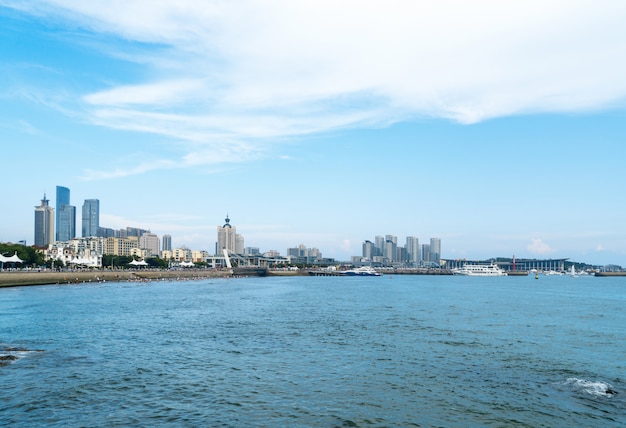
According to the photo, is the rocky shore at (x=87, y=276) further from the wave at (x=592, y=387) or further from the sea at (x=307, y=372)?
the wave at (x=592, y=387)

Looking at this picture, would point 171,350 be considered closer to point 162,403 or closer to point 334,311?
point 162,403

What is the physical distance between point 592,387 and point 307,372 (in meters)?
15.5

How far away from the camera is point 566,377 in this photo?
2803cm

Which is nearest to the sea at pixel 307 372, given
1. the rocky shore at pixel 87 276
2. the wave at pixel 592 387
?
the wave at pixel 592 387

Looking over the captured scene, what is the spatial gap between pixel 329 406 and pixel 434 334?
23.1 meters

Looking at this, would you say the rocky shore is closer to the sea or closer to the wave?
the sea

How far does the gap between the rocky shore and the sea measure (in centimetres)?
5840

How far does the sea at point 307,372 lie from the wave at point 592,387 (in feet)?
0.34

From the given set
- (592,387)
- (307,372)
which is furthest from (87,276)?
(592,387)

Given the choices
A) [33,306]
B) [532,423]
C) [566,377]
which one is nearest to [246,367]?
[532,423]

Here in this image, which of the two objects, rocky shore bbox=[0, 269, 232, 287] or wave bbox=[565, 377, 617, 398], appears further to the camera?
rocky shore bbox=[0, 269, 232, 287]

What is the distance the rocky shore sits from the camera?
10250 centimetres

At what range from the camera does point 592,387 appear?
2581 centimetres

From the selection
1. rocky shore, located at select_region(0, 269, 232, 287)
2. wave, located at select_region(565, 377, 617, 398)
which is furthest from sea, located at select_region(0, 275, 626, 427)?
rocky shore, located at select_region(0, 269, 232, 287)
